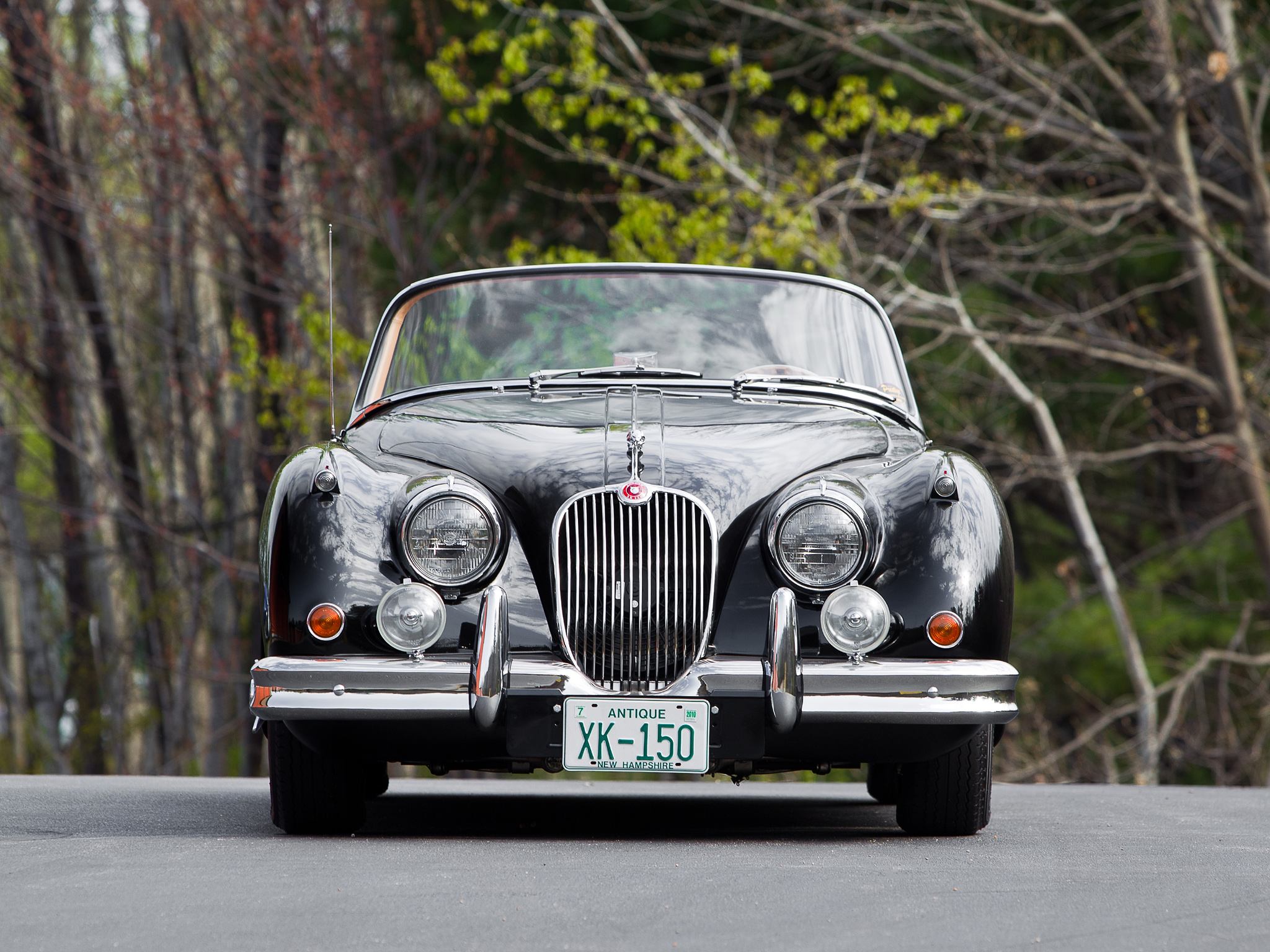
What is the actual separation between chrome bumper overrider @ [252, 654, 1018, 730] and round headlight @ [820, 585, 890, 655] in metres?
0.05

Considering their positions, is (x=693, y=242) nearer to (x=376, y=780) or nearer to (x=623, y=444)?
(x=376, y=780)

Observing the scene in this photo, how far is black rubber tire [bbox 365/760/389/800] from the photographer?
586 centimetres

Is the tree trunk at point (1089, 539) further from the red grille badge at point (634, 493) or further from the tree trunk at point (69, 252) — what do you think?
the red grille badge at point (634, 493)

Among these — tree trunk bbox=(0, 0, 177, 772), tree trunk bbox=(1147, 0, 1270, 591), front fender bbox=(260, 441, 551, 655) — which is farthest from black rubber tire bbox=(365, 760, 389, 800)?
tree trunk bbox=(0, 0, 177, 772)

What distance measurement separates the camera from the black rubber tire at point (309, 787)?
4633 mm

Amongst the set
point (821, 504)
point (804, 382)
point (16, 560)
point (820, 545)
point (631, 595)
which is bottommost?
point (16, 560)

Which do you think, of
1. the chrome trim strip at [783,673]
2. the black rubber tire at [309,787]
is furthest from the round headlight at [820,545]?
the black rubber tire at [309,787]

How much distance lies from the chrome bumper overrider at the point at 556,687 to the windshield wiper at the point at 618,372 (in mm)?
1402

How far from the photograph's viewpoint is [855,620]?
4336 millimetres

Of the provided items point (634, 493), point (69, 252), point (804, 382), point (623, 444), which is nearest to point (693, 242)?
point (69, 252)

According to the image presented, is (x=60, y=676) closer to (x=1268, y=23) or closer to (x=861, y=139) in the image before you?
(x=861, y=139)

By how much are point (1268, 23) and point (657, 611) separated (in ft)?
39.6

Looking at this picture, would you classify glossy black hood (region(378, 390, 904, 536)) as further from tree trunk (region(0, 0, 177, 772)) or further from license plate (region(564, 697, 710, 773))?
tree trunk (region(0, 0, 177, 772))

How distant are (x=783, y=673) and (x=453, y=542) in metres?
0.95
